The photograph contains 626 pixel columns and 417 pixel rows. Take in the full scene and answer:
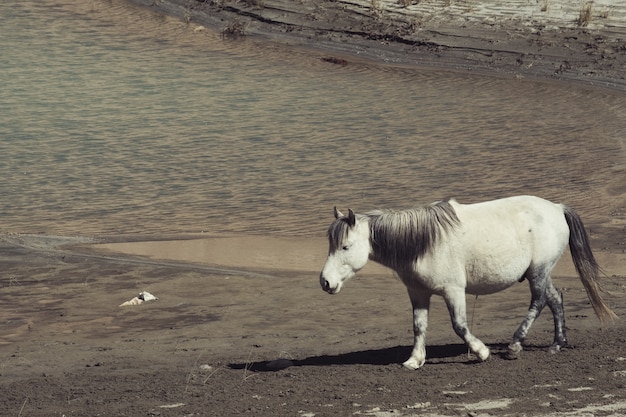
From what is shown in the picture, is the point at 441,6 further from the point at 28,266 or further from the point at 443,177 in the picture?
the point at 28,266

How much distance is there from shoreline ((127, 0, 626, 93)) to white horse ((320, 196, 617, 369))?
49.5 feet

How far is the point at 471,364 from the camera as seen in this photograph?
891cm

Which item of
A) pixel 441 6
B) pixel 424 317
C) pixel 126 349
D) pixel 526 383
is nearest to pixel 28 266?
pixel 126 349

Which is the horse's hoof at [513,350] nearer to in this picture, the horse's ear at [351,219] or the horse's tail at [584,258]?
the horse's tail at [584,258]

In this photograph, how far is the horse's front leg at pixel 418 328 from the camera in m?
8.80

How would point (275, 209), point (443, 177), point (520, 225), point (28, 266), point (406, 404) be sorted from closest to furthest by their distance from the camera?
point (406, 404) < point (520, 225) < point (28, 266) < point (275, 209) < point (443, 177)

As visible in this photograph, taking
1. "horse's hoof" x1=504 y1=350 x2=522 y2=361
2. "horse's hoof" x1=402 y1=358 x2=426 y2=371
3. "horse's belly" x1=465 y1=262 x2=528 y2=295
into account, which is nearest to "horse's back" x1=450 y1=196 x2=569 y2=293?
"horse's belly" x1=465 y1=262 x2=528 y2=295

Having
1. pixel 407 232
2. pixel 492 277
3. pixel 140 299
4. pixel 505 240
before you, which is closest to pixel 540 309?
pixel 492 277

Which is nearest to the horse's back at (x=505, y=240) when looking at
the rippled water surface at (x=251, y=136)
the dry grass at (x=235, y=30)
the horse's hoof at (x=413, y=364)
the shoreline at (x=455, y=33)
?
the horse's hoof at (x=413, y=364)

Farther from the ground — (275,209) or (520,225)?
(520,225)

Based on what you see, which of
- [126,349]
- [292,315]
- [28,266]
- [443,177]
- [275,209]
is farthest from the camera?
[443,177]

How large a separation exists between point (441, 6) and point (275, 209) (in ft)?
39.2

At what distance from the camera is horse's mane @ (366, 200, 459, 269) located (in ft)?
28.1

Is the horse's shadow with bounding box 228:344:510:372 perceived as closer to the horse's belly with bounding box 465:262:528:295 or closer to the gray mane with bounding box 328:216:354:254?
the horse's belly with bounding box 465:262:528:295
